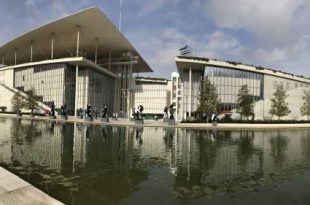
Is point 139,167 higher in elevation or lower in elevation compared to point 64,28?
lower

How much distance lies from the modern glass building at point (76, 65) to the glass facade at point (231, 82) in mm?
20745

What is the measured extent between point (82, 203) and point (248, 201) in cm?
410

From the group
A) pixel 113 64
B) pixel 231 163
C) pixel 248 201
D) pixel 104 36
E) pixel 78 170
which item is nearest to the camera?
pixel 248 201

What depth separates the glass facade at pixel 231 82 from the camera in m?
68.6

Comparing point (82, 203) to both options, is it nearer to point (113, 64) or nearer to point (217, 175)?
point (217, 175)

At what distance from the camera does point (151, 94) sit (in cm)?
9556

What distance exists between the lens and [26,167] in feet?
37.8

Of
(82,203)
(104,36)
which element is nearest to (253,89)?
(104,36)

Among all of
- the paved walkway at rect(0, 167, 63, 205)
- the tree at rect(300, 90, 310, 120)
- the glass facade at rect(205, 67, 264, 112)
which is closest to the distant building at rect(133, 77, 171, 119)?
the glass facade at rect(205, 67, 264, 112)

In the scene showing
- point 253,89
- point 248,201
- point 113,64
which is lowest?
point 248,201

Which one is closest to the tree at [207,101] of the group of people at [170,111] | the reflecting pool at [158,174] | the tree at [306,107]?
the group of people at [170,111]

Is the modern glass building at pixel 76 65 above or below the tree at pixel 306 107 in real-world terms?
above

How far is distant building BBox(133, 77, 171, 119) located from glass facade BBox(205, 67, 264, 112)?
1133 inches

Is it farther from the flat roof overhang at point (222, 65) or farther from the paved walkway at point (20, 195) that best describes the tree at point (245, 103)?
the paved walkway at point (20, 195)
